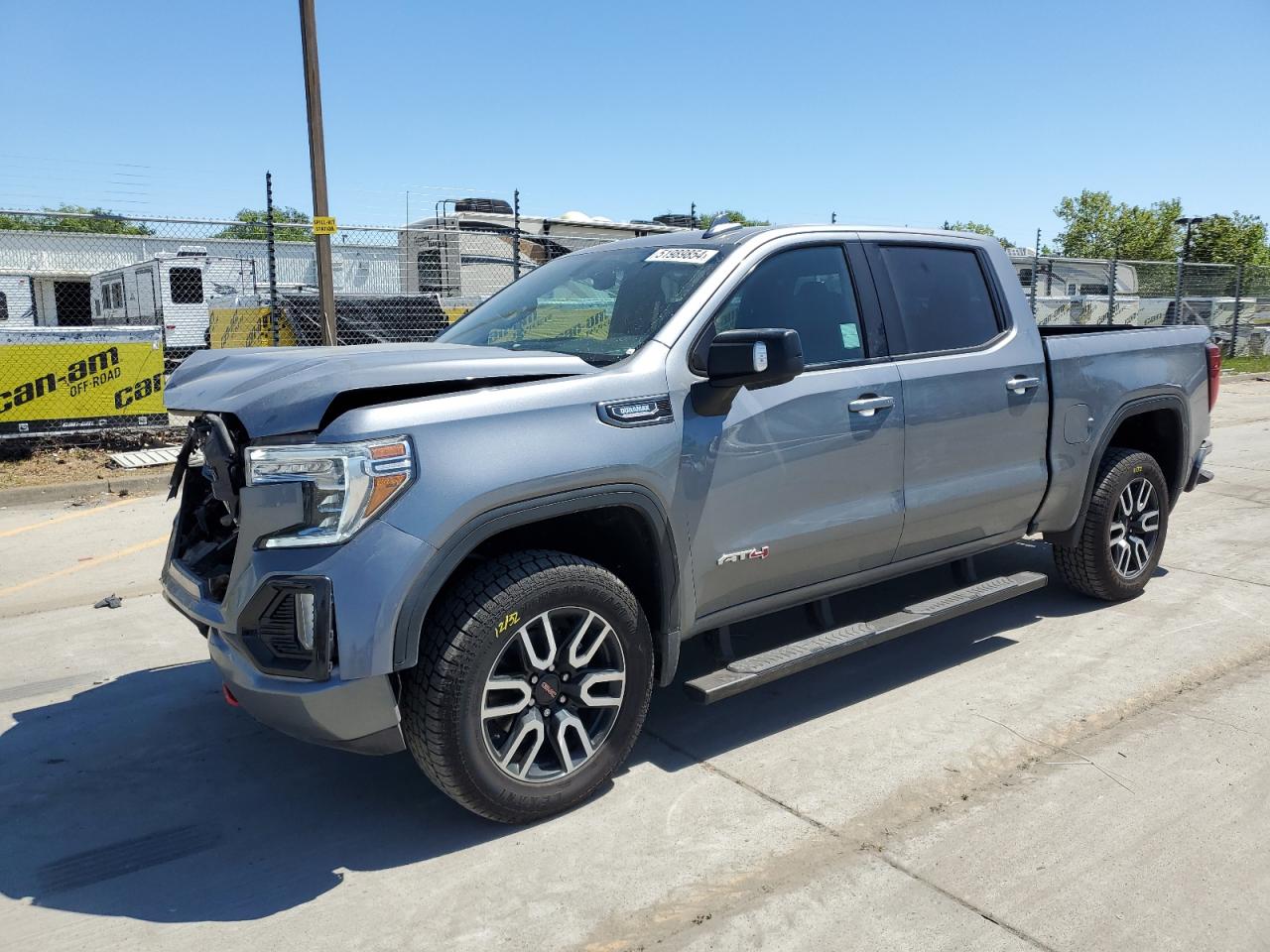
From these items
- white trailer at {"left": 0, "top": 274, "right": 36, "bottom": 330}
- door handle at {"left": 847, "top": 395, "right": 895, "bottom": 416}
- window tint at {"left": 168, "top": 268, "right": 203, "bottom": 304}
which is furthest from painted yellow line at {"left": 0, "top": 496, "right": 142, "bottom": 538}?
white trailer at {"left": 0, "top": 274, "right": 36, "bottom": 330}

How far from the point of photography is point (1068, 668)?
4.83 metres

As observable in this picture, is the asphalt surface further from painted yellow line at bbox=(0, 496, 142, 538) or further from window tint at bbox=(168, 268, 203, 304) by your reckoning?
window tint at bbox=(168, 268, 203, 304)

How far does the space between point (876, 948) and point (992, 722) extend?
5.53ft

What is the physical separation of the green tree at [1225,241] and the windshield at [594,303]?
1710 inches

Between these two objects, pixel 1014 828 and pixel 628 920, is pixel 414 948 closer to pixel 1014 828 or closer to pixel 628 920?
pixel 628 920

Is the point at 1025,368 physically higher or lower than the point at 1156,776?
higher

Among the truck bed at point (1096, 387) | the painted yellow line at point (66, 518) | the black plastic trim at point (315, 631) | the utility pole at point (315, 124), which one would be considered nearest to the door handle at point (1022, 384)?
the truck bed at point (1096, 387)

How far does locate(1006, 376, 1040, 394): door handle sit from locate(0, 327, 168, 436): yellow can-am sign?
31.3ft

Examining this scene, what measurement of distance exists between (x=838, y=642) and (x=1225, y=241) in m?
46.0

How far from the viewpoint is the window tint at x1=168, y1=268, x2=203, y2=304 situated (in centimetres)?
2138

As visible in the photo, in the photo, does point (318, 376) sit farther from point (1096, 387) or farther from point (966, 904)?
point (1096, 387)

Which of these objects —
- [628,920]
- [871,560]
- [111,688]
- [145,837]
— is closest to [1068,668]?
[871,560]

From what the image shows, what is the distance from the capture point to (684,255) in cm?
416

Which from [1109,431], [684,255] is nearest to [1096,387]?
[1109,431]
